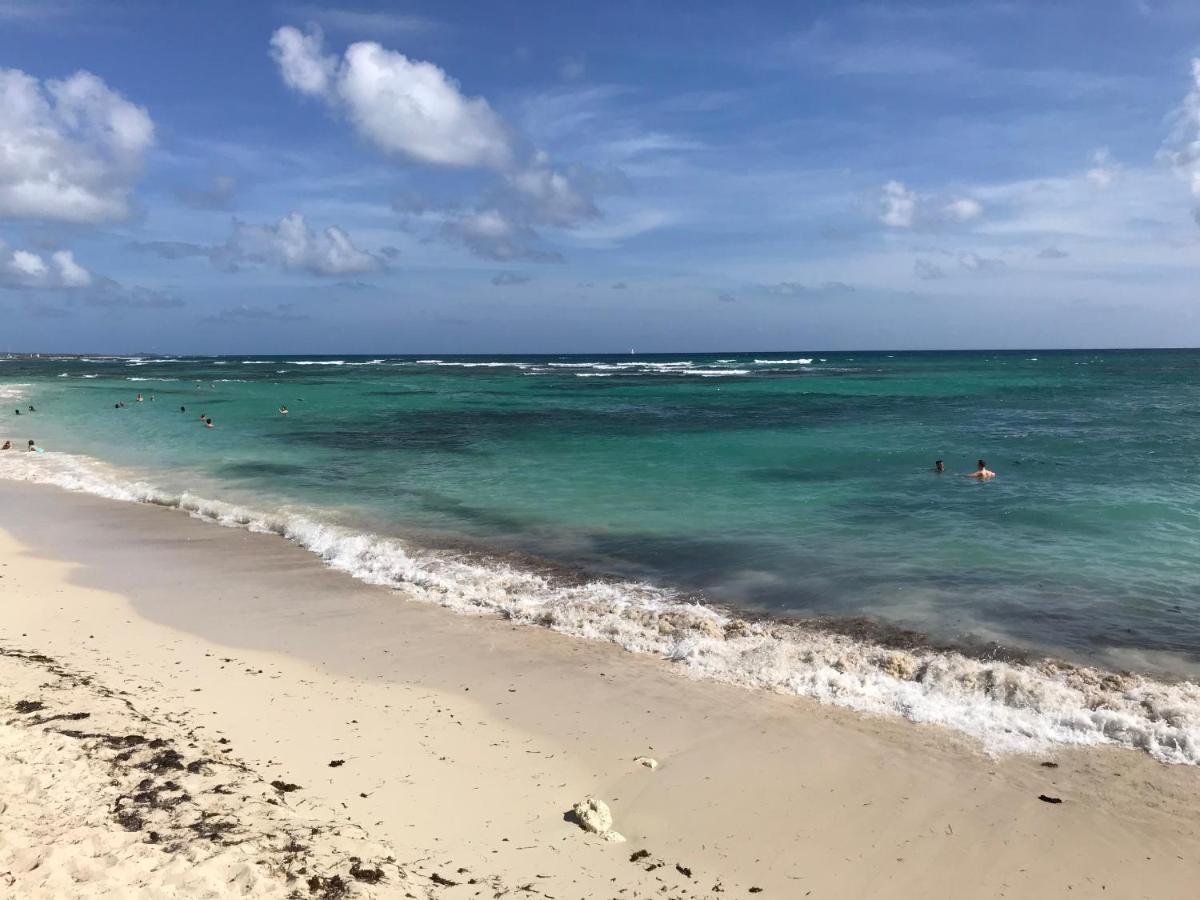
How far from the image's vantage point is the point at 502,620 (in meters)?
9.91

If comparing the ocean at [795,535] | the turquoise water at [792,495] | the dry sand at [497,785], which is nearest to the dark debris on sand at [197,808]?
the dry sand at [497,785]

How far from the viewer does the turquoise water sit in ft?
34.1

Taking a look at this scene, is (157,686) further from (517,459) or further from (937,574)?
(517,459)

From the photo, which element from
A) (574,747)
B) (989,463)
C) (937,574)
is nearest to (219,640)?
(574,747)

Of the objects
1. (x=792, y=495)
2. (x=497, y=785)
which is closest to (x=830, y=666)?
(x=497, y=785)

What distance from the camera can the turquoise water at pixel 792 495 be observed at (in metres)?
10.4

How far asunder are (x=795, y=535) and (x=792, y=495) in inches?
147

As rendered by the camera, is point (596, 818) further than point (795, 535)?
No

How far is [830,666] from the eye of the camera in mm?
8227

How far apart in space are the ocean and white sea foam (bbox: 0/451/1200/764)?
0.03 meters

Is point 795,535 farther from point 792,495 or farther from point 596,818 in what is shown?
point 596,818

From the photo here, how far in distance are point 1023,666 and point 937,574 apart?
3.43 m

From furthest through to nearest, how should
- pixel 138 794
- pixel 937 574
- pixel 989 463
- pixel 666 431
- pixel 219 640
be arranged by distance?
1. pixel 666 431
2. pixel 989 463
3. pixel 937 574
4. pixel 219 640
5. pixel 138 794

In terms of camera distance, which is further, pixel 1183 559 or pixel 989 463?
pixel 989 463
